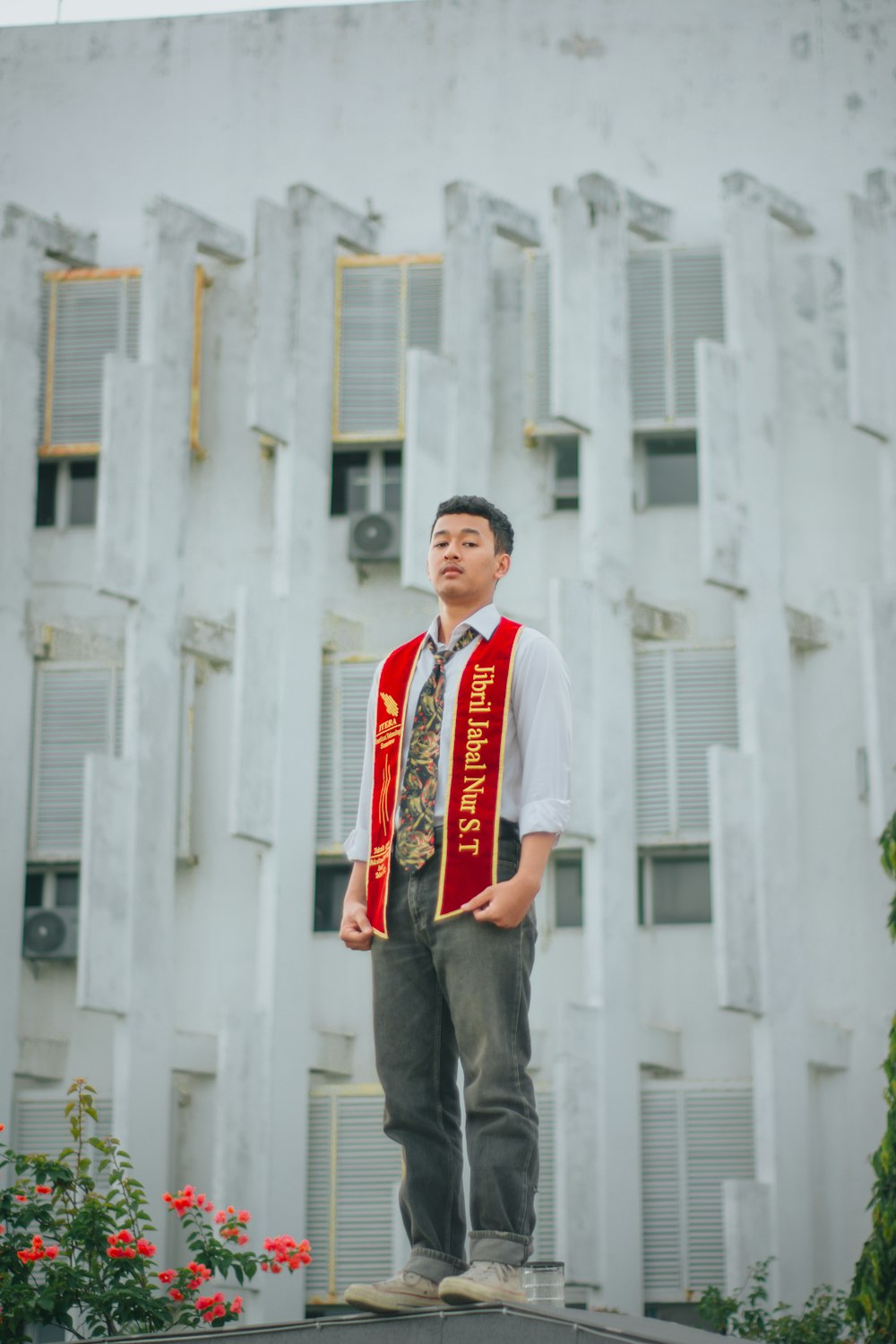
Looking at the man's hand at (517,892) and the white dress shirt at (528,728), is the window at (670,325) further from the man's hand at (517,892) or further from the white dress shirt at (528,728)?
the man's hand at (517,892)

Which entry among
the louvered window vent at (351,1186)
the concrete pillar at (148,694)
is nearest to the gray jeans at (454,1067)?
the louvered window vent at (351,1186)

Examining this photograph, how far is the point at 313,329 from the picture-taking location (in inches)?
542

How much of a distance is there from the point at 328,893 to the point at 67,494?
3621mm

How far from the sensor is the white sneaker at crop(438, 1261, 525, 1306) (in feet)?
13.6

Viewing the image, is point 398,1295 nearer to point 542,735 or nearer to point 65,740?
point 542,735

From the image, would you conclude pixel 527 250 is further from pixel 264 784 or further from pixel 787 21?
pixel 264 784

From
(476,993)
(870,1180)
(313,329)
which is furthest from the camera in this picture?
(313,329)

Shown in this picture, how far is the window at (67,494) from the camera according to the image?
1450cm

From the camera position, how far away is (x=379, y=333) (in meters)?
14.0

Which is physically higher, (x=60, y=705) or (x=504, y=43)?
(x=504, y=43)

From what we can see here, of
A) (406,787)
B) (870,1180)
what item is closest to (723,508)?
(870,1180)

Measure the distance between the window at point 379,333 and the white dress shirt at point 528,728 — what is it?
363 inches

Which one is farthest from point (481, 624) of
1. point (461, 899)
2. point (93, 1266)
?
point (93, 1266)

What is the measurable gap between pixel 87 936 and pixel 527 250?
18.7 feet
